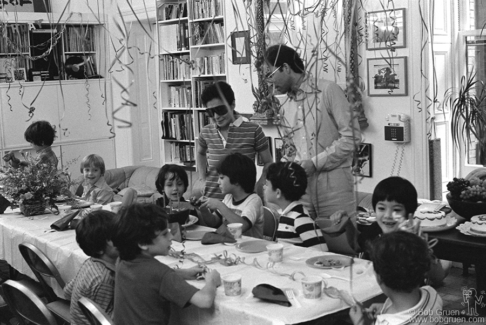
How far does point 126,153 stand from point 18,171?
3.47 meters

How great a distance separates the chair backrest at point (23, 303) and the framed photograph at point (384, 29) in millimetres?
2919

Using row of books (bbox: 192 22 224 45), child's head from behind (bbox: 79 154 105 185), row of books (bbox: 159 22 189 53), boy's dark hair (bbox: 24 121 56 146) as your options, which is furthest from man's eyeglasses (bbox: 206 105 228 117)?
row of books (bbox: 159 22 189 53)

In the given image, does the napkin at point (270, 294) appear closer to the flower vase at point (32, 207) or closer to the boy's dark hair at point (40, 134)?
the flower vase at point (32, 207)

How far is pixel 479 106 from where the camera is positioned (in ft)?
13.9

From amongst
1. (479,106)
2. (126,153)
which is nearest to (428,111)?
(479,106)

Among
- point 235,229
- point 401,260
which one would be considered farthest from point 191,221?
point 401,260

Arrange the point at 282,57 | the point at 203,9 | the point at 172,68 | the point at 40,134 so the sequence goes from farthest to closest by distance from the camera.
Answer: the point at 172,68, the point at 203,9, the point at 40,134, the point at 282,57

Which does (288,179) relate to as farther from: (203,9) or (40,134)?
(203,9)

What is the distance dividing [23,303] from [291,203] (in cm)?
118

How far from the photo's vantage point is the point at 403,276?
1.74 m

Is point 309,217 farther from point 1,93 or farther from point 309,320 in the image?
point 1,93

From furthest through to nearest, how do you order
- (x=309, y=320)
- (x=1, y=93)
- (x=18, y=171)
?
(x=1, y=93) → (x=18, y=171) → (x=309, y=320)

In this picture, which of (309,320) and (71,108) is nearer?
(309,320)

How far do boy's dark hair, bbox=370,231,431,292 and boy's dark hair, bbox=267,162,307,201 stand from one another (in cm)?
105
